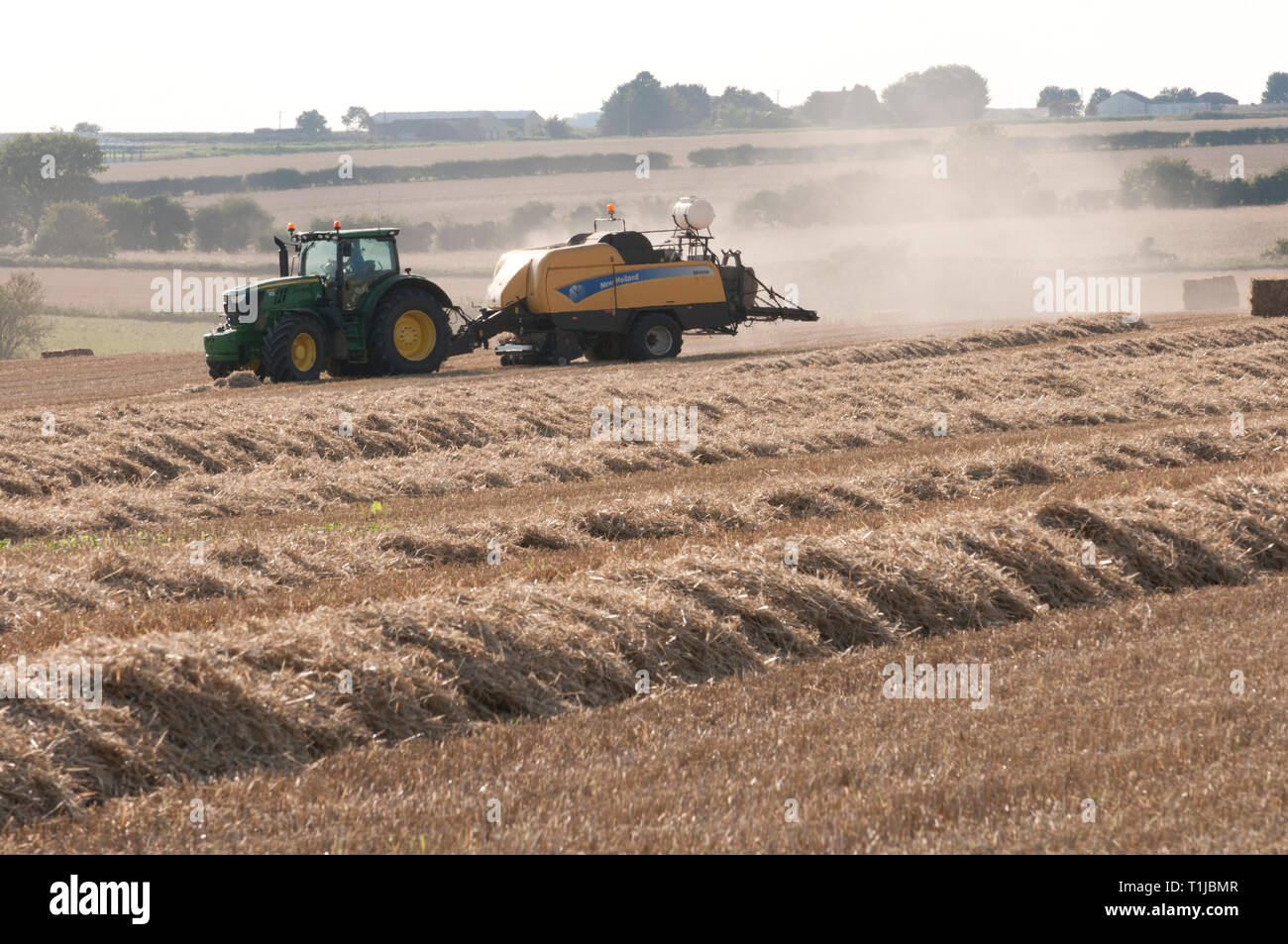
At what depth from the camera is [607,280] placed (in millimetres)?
24172

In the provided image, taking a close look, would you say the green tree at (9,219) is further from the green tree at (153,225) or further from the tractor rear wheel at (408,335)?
the tractor rear wheel at (408,335)

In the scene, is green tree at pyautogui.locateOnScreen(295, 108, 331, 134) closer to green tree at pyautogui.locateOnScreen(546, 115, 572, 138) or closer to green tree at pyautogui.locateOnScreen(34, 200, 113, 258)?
green tree at pyautogui.locateOnScreen(546, 115, 572, 138)

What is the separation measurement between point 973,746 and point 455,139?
124804 millimetres

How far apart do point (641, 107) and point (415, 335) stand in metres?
104

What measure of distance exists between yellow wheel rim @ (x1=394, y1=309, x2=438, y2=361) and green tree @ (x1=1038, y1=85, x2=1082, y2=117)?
119 m

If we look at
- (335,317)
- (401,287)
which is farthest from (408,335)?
(335,317)

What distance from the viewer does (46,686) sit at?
5.80 meters

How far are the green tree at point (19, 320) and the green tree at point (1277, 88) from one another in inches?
5149

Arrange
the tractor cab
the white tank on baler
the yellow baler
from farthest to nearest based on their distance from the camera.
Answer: the white tank on baler → the yellow baler → the tractor cab

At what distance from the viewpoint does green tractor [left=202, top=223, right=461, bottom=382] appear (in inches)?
818

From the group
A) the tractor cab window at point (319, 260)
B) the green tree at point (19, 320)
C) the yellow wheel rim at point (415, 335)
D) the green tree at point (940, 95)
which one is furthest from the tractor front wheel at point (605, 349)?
the green tree at point (940, 95)

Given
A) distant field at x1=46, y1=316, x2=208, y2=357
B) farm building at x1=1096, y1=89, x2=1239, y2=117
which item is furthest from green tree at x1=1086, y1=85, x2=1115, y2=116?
distant field at x1=46, y1=316, x2=208, y2=357

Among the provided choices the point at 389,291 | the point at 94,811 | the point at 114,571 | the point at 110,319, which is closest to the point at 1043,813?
the point at 94,811

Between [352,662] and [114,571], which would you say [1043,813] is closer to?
[352,662]
